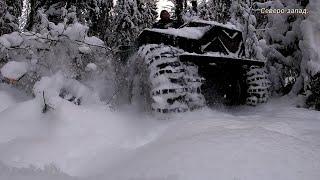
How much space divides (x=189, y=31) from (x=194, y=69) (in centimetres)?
53

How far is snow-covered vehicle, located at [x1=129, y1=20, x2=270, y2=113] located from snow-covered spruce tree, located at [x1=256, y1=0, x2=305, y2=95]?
113cm

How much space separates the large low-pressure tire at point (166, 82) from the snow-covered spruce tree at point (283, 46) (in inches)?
98.4

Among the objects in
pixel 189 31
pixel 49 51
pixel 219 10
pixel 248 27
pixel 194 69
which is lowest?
pixel 194 69

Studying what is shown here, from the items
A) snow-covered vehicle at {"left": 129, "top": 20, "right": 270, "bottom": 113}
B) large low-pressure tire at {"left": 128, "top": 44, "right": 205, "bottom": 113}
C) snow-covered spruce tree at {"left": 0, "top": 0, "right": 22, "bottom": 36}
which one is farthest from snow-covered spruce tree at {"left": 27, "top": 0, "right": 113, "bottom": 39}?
large low-pressure tire at {"left": 128, "top": 44, "right": 205, "bottom": 113}

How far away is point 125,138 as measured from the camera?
3.17 metres

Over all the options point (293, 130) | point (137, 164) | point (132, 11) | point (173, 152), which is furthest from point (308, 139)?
point (132, 11)

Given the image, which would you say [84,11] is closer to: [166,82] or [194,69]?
[194,69]

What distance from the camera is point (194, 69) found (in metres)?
4.08

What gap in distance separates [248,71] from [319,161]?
9.37 feet

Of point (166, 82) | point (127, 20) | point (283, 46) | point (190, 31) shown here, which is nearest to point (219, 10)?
point (127, 20)

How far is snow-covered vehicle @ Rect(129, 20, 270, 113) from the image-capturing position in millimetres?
3803

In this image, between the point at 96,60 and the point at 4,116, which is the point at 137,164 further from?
the point at 96,60

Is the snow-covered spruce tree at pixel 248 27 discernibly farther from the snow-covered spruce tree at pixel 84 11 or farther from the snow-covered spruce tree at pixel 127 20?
the snow-covered spruce tree at pixel 127 20

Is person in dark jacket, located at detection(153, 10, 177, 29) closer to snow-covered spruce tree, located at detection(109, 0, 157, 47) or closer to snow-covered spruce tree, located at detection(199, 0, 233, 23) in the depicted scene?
snow-covered spruce tree, located at detection(199, 0, 233, 23)
